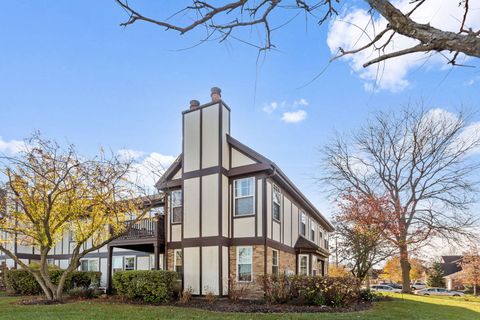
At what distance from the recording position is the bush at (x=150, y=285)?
14.4 meters

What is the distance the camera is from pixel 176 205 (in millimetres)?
17703

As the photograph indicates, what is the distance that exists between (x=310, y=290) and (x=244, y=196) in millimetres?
4756

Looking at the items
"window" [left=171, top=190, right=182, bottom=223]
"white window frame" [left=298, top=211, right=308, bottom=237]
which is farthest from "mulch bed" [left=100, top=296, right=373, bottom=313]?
"white window frame" [left=298, top=211, right=308, bottom=237]

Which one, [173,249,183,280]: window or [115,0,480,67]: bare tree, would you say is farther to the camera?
[173,249,183,280]: window

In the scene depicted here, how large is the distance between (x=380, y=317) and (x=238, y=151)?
339 inches

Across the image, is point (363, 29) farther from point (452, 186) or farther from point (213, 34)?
point (452, 186)

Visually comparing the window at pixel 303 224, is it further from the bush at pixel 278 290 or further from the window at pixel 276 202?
the bush at pixel 278 290

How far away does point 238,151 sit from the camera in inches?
660

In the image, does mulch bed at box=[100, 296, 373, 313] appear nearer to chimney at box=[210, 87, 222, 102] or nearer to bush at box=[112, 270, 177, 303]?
bush at box=[112, 270, 177, 303]

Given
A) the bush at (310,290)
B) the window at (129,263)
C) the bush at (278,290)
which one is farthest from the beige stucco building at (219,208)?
the window at (129,263)

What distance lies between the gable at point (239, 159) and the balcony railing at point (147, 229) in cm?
435

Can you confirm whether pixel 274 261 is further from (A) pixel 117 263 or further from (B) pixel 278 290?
(A) pixel 117 263

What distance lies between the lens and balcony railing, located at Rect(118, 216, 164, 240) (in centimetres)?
1748

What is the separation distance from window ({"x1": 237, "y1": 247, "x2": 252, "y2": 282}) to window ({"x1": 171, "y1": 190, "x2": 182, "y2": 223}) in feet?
10.6
